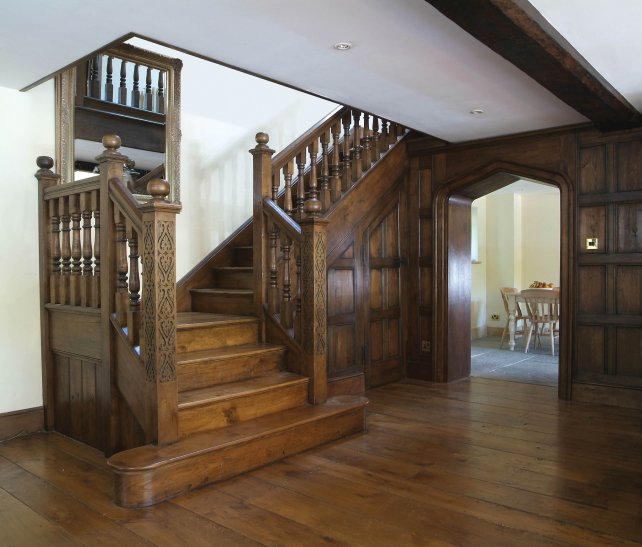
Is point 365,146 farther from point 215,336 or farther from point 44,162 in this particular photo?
point 44,162

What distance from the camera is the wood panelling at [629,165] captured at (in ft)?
15.5

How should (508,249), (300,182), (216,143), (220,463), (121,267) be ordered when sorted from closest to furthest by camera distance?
(220,463) → (121,267) → (300,182) → (216,143) → (508,249)

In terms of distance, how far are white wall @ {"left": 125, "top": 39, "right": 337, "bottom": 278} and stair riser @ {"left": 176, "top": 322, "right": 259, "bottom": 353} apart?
1090mm

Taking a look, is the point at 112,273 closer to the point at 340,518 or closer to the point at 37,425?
the point at 37,425

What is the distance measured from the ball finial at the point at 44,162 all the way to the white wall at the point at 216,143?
122cm

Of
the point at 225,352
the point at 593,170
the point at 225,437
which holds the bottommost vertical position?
the point at 225,437

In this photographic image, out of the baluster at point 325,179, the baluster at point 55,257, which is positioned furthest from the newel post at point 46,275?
the baluster at point 325,179

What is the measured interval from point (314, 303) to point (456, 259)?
2479 mm

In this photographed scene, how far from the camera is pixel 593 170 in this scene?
4910 mm

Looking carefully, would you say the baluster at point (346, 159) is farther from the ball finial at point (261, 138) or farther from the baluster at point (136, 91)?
the baluster at point (136, 91)

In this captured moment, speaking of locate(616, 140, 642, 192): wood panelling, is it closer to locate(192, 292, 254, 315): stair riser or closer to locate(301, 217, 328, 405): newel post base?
locate(301, 217, 328, 405): newel post base

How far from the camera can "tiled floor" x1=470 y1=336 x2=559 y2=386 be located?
19.6ft

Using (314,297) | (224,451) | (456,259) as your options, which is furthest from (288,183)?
(224,451)

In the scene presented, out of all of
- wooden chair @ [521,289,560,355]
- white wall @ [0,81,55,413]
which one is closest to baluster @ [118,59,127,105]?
white wall @ [0,81,55,413]
